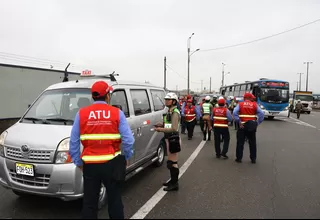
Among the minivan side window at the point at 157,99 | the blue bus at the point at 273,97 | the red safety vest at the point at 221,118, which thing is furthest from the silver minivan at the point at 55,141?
the blue bus at the point at 273,97

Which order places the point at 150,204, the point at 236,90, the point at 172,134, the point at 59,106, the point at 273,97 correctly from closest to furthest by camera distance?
the point at 150,204, the point at 59,106, the point at 172,134, the point at 273,97, the point at 236,90

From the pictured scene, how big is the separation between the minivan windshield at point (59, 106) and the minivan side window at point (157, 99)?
2.04 meters

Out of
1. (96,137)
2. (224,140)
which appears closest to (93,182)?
(96,137)

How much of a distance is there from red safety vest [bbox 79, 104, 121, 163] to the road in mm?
1357

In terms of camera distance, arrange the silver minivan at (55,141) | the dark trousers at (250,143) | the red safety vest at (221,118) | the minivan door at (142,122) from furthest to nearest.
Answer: the red safety vest at (221,118)
the dark trousers at (250,143)
the minivan door at (142,122)
the silver minivan at (55,141)

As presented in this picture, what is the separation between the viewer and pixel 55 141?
11.3 ft

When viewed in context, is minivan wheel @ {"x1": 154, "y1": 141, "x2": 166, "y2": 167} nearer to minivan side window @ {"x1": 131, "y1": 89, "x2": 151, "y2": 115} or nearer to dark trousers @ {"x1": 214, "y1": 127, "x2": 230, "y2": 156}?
minivan side window @ {"x1": 131, "y1": 89, "x2": 151, "y2": 115}

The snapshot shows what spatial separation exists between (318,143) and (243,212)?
7987mm

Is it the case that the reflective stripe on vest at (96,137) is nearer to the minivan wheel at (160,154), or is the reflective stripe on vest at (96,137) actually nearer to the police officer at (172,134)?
the police officer at (172,134)

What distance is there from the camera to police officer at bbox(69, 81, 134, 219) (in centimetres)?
273

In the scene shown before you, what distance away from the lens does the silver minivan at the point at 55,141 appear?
3381 millimetres

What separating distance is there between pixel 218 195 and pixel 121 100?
2.48 m

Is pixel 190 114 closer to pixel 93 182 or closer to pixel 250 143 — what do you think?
pixel 250 143

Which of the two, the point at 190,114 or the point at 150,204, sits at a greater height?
the point at 190,114
